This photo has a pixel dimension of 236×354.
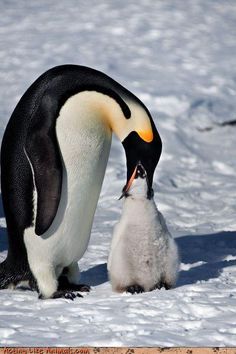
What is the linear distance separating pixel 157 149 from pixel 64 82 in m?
0.55

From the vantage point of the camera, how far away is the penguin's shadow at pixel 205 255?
216 inches

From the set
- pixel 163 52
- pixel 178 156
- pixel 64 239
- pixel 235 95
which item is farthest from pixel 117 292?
pixel 163 52

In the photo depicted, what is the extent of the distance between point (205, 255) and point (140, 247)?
131 cm

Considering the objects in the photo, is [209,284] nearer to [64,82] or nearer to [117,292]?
[117,292]

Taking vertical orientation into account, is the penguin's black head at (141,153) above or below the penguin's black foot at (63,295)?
above

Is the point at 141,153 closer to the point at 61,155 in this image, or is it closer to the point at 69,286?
the point at 61,155

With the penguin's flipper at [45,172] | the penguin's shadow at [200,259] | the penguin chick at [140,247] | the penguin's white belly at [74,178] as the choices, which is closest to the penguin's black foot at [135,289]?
the penguin chick at [140,247]

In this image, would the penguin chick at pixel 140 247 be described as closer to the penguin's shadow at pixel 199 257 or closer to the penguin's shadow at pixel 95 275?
the penguin's shadow at pixel 199 257

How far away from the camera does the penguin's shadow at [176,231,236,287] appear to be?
5.48 metres

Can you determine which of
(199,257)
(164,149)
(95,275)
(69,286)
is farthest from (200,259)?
(164,149)

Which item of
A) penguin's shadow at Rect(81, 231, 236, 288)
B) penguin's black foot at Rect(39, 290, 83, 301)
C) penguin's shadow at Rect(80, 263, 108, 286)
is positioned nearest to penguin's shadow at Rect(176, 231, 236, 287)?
penguin's shadow at Rect(81, 231, 236, 288)

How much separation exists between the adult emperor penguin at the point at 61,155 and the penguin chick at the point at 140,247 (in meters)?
0.08

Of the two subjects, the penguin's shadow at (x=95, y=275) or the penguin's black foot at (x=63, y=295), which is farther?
the penguin's shadow at (x=95, y=275)

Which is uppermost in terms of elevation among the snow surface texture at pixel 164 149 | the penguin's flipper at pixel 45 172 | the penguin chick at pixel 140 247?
the penguin's flipper at pixel 45 172
